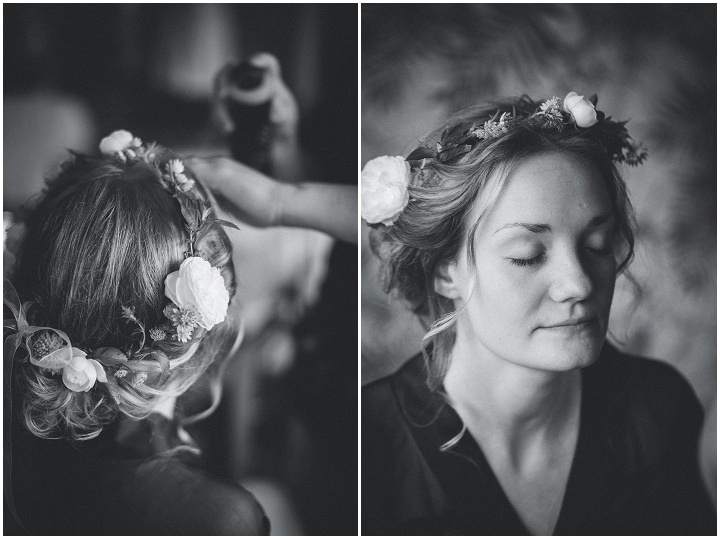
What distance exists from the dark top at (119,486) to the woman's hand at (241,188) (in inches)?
23.3

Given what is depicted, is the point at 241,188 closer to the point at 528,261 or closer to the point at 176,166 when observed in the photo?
the point at 176,166

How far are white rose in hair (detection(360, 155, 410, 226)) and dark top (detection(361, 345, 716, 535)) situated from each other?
0.39 m

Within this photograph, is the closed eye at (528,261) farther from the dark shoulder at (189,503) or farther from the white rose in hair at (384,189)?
the dark shoulder at (189,503)

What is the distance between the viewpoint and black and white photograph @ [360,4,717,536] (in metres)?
2.01

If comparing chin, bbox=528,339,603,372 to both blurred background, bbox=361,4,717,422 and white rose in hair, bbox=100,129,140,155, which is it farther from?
white rose in hair, bbox=100,129,140,155

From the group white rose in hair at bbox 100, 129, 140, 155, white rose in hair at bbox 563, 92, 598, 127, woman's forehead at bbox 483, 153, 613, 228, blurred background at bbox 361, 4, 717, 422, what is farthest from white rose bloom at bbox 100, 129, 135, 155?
white rose in hair at bbox 563, 92, 598, 127

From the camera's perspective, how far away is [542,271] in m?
1.97

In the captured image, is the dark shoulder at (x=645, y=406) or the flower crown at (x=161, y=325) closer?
the flower crown at (x=161, y=325)

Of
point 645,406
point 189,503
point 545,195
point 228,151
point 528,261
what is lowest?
point 189,503

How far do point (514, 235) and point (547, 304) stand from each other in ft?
0.65

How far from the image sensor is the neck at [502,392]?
6.66 ft

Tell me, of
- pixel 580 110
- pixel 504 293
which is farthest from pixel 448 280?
pixel 580 110

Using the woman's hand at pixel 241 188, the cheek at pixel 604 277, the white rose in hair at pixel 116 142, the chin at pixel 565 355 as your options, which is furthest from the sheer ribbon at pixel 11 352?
the cheek at pixel 604 277

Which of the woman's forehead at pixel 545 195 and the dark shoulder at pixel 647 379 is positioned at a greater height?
the woman's forehead at pixel 545 195
